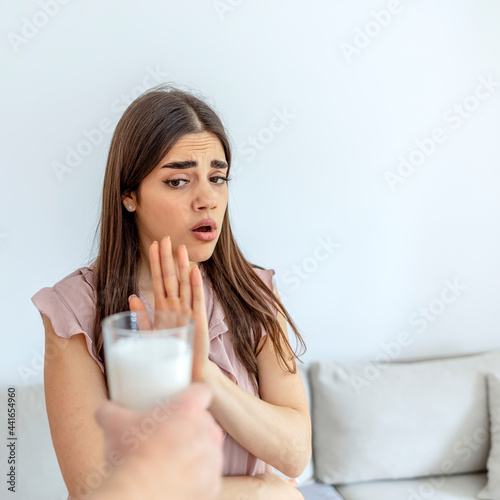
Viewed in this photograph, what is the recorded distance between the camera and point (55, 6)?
1908 millimetres

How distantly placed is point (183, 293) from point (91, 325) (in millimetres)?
595

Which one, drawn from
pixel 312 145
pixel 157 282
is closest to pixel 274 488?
pixel 157 282

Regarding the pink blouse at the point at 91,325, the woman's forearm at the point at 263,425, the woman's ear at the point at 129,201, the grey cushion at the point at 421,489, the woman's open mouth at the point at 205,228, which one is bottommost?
the grey cushion at the point at 421,489

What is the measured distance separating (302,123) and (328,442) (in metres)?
1.17

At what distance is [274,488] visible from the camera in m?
1.38

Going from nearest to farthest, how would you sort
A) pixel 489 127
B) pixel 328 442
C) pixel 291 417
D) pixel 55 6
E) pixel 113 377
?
1. pixel 113 377
2. pixel 291 417
3. pixel 55 6
4. pixel 328 442
5. pixel 489 127

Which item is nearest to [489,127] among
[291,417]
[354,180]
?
[354,180]

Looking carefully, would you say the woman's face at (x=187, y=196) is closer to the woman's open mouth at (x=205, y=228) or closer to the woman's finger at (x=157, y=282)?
→ the woman's open mouth at (x=205, y=228)

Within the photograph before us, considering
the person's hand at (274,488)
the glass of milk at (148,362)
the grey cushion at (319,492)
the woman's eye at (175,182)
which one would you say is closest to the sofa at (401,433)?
the grey cushion at (319,492)

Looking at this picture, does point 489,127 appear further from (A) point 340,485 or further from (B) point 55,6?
(B) point 55,6

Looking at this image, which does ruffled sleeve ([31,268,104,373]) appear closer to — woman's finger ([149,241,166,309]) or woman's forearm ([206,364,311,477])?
woman's forearm ([206,364,311,477])

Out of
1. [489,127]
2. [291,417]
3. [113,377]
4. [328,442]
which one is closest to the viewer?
[113,377]

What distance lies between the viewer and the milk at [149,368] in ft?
1.86

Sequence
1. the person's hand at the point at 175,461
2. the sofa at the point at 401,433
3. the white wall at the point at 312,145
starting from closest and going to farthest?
the person's hand at the point at 175,461, the white wall at the point at 312,145, the sofa at the point at 401,433
